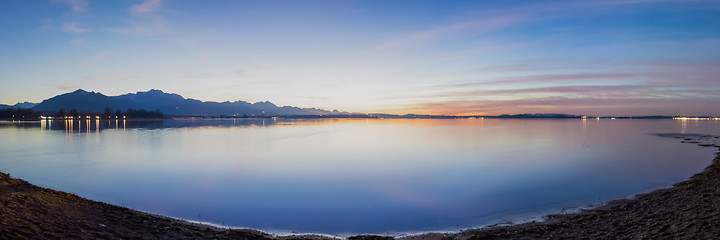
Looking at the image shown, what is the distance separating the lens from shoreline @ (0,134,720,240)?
307 inches

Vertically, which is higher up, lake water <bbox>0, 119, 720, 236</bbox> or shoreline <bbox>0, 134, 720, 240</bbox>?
shoreline <bbox>0, 134, 720, 240</bbox>

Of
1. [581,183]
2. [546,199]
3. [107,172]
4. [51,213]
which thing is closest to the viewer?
[51,213]

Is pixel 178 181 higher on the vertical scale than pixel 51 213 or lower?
lower

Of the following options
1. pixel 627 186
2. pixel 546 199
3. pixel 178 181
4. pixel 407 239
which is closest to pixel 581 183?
pixel 627 186

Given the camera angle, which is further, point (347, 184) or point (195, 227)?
point (347, 184)

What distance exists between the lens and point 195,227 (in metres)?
11.0

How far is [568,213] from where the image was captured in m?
13.6

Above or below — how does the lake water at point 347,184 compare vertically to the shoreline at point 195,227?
below

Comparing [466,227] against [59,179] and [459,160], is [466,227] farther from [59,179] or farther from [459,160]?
[59,179]

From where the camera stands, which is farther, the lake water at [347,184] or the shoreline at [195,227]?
the lake water at [347,184]

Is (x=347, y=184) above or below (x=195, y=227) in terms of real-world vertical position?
below

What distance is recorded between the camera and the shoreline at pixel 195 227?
7785 mm

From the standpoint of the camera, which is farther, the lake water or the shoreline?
the lake water

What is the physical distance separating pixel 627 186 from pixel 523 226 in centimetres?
1211
